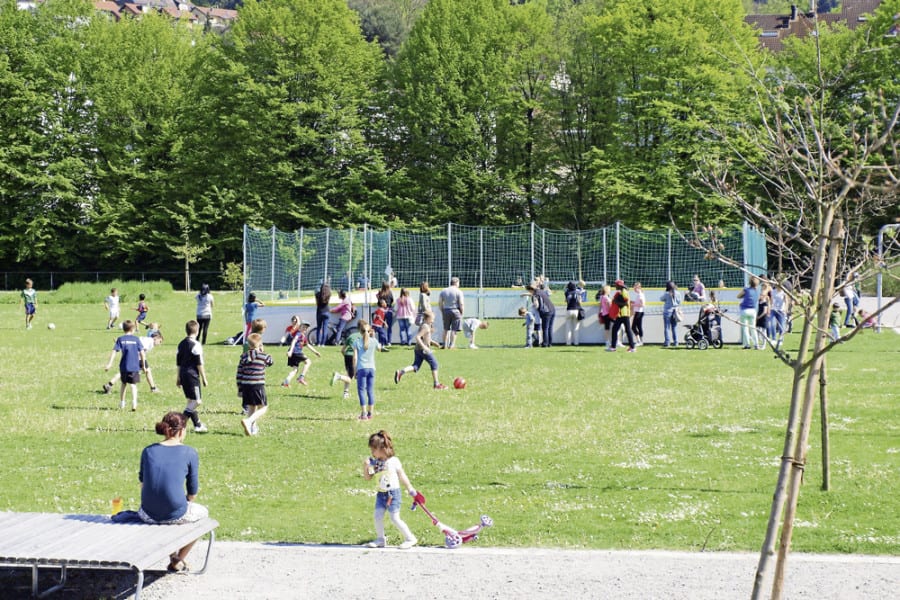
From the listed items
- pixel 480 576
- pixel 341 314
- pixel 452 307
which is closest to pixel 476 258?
pixel 452 307

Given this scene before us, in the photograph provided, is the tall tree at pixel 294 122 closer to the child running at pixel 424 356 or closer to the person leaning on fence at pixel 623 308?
the person leaning on fence at pixel 623 308

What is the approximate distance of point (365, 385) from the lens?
17.6 meters

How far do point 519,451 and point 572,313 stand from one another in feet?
57.1

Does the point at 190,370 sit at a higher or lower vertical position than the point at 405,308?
lower

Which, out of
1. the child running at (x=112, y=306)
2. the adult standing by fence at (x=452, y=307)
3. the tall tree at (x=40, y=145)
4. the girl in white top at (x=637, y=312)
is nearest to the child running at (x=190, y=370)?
the adult standing by fence at (x=452, y=307)

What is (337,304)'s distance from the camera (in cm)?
3225

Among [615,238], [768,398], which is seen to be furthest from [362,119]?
[768,398]

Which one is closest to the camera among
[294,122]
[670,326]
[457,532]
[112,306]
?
[457,532]

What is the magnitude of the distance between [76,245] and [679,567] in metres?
59.5

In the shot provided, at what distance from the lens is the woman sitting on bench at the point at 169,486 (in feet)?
30.8

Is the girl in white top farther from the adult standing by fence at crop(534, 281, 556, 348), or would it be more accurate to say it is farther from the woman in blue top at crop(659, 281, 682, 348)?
the adult standing by fence at crop(534, 281, 556, 348)

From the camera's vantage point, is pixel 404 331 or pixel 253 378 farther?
pixel 404 331

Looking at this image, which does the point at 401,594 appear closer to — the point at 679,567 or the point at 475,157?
the point at 679,567

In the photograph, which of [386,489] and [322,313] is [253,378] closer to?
[386,489]
